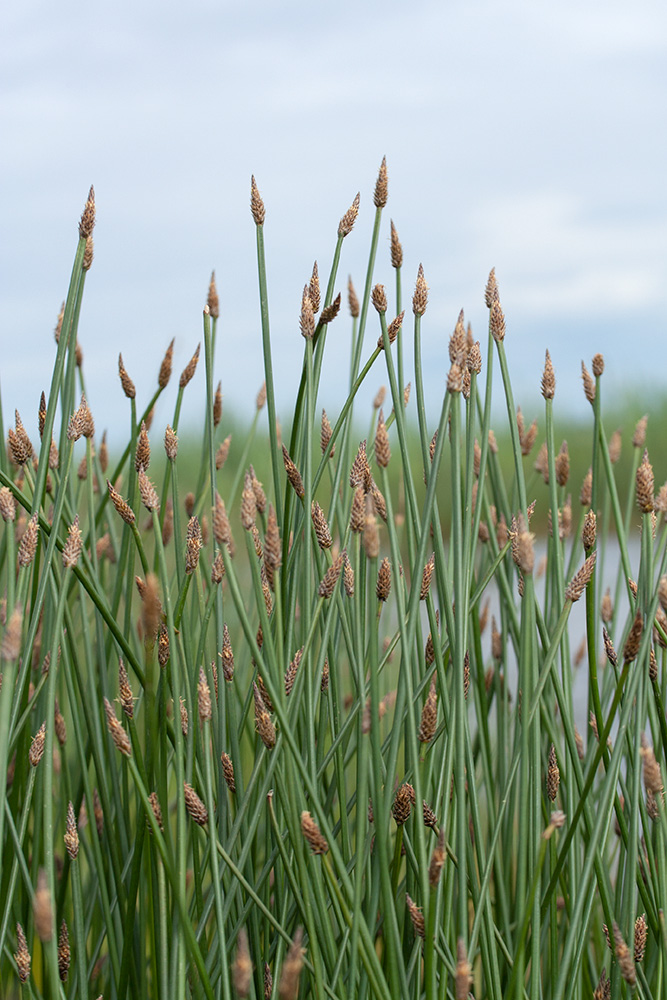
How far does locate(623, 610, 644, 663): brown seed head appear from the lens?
0.80m

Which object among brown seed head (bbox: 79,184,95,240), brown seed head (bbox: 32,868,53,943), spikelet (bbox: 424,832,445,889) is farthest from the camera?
brown seed head (bbox: 79,184,95,240)

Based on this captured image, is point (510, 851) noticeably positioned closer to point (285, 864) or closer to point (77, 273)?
point (285, 864)

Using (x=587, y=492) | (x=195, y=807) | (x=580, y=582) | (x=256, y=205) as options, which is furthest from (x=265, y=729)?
(x=587, y=492)

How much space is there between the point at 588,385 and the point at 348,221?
0.37m

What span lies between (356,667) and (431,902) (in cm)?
22

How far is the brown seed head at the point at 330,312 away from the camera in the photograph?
0.91 metres

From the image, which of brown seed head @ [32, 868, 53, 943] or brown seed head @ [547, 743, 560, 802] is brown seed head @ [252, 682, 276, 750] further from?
brown seed head @ [547, 743, 560, 802]

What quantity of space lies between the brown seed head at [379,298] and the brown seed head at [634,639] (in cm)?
40

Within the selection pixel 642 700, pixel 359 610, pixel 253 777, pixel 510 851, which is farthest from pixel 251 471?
pixel 510 851

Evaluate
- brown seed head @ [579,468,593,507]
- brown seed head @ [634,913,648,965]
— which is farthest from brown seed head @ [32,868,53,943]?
brown seed head @ [579,468,593,507]

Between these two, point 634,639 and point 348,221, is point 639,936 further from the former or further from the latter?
point 348,221

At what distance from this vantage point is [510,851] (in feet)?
4.12

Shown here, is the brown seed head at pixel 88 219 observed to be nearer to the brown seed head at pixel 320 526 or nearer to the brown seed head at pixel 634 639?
the brown seed head at pixel 320 526

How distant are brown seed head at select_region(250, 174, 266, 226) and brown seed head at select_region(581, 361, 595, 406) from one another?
1.46ft
